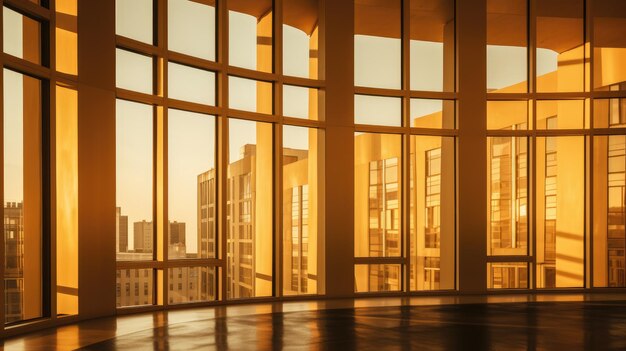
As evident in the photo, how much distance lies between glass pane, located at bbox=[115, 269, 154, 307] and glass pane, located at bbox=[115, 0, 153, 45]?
372 cm

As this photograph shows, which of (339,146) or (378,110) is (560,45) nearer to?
(378,110)

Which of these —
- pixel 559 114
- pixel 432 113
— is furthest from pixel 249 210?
pixel 559 114

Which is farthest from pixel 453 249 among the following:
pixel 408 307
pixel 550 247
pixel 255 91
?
pixel 255 91

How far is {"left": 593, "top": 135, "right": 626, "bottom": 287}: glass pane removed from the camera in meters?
15.0

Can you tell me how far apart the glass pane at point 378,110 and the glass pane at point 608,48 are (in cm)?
438

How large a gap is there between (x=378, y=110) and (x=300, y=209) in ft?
8.62

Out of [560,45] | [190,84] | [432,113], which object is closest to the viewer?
[190,84]

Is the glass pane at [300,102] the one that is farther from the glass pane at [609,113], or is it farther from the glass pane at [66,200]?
the glass pane at [609,113]

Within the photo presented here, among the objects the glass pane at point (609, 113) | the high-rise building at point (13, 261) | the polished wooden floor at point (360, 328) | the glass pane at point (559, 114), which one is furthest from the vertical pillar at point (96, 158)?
the glass pane at point (609, 113)

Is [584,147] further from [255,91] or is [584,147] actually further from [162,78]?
[162,78]

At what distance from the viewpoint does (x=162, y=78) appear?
456 inches

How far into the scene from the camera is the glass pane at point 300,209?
1341 centimetres

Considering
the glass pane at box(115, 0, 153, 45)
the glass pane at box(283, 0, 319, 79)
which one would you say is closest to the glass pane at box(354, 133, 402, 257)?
the glass pane at box(283, 0, 319, 79)

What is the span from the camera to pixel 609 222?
15.0 m
